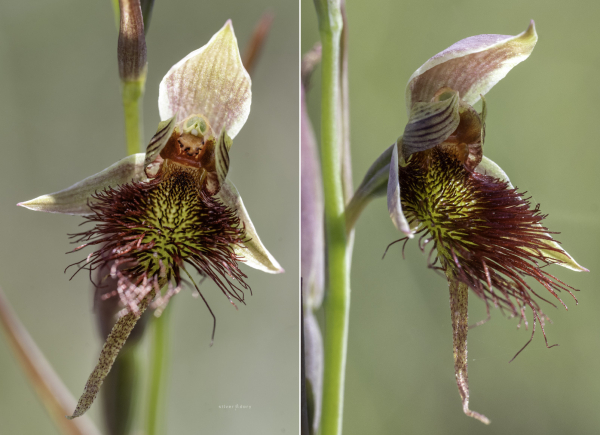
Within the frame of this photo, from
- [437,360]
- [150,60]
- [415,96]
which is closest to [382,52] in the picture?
[415,96]

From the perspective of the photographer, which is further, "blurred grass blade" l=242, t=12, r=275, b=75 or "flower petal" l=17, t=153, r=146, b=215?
"blurred grass blade" l=242, t=12, r=275, b=75

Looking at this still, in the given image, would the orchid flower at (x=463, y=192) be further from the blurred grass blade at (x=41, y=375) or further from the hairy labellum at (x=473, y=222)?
the blurred grass blade at (x=41, y=375)

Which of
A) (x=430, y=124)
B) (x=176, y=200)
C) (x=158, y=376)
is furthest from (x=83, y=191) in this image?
(x=430, y=124)

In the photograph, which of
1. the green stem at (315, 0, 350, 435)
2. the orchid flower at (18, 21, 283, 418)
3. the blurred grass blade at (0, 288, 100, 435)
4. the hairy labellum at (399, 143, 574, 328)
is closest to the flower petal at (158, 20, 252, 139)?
the orchid flower at (18, 21, 283, 418)

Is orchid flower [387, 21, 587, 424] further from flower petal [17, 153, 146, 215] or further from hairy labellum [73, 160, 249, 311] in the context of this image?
flower petal [17, 153, 146, 215]

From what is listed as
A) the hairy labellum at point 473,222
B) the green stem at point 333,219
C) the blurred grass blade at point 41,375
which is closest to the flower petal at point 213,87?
the green stem at point 333,219

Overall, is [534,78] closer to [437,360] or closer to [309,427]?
[437,360]
